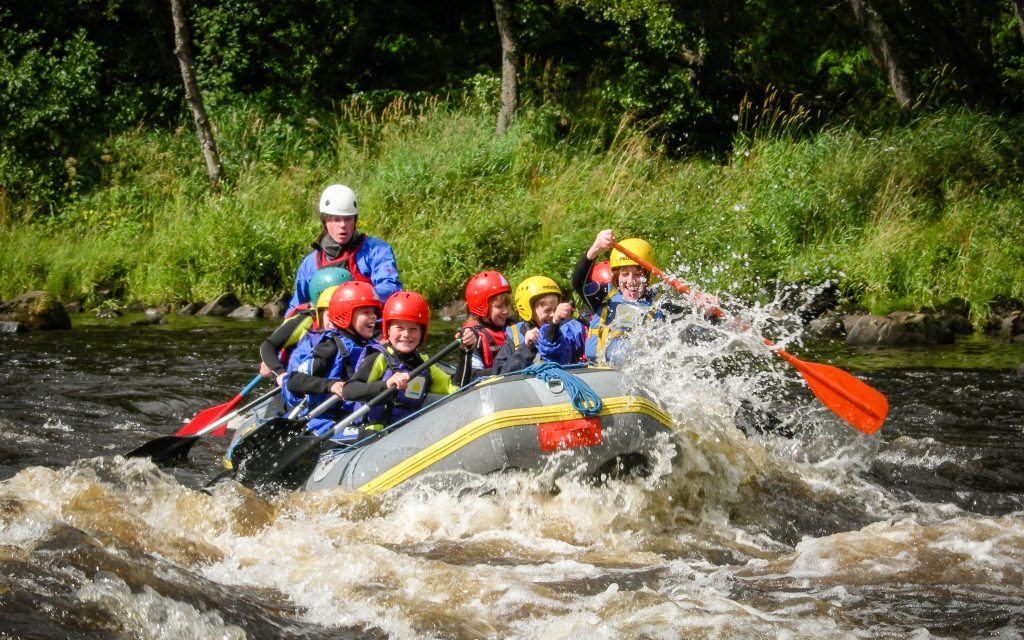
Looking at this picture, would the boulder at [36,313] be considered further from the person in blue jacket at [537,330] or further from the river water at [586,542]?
the person in blue jacket at [537,330]

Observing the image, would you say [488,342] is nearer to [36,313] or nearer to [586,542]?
[586,542]

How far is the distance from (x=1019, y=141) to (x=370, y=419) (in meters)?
11.3

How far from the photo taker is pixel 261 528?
548 cm

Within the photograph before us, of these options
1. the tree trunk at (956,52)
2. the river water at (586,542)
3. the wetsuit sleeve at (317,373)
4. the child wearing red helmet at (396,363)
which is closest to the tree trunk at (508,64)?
the tree trunk at (956,52)

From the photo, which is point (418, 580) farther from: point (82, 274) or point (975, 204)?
point (82, 274)

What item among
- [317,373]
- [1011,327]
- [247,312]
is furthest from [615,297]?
[247,312]

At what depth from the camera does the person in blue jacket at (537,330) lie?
6.68 m

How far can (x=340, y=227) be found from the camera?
780 centimetres

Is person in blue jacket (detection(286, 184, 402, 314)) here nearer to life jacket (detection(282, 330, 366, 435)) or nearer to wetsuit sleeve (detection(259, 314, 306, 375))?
wetsuit sleeve (detection(259, 314, 306, 375))

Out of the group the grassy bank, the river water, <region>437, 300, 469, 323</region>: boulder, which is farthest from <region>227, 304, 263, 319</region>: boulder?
the river water

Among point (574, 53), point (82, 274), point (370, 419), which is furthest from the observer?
point (574, 53)

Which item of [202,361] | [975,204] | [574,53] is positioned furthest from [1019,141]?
[202,361]

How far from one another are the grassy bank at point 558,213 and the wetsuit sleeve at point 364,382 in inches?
279

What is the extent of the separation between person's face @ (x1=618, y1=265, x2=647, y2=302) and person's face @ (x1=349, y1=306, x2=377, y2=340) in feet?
5.95
